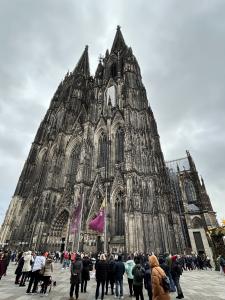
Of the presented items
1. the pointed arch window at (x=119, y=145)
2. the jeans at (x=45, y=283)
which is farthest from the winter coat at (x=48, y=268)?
the pointed arch window at (x=119, y=145)

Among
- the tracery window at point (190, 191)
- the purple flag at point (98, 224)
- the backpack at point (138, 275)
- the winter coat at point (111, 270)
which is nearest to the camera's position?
the backpack at point (138, 275)

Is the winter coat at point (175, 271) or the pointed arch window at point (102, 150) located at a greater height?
the pointed arch window at point (102, 150)

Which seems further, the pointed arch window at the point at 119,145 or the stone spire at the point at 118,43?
the stone spire at the point at 118,43

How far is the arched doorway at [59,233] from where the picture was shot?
863 inches

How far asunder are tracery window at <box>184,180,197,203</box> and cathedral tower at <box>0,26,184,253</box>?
8762 millimetres

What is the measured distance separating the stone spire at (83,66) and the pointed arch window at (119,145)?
992 inches

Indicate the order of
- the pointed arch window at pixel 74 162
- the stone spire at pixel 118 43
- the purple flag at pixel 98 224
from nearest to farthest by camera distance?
the purple flag at pixel 98 224 → the pointed arch window at pixel 74 162 → the stone spire at pixel 118 43

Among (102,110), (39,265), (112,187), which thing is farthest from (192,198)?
(39,265)

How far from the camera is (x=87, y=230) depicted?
19.6m

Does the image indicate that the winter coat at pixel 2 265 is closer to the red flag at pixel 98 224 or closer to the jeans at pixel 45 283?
the jeans at pixel 45 283

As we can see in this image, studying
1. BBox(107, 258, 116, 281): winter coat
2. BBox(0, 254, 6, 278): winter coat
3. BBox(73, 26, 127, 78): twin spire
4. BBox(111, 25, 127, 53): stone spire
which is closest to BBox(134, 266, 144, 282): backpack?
BBox(107, 258, 116, 281): winter coat

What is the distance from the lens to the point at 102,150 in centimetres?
2623

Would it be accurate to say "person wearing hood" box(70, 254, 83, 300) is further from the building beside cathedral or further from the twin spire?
the twin spire

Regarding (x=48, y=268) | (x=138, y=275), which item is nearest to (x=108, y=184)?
(x=48, y=268)
